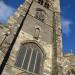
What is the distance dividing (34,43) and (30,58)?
1.81 meters

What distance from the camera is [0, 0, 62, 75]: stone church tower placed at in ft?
38.5

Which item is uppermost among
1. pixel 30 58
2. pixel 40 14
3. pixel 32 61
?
pixel 40 14

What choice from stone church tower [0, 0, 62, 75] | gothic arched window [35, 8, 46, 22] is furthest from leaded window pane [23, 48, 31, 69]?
gothic arched window [35, 8, 46, 22]

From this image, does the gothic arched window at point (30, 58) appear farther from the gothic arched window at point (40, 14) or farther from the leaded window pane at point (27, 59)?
the gothic arched window at point (40, 14)

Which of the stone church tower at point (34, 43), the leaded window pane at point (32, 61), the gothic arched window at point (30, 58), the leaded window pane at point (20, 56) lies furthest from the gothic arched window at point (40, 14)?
the leaded window pane at point (20, 56)

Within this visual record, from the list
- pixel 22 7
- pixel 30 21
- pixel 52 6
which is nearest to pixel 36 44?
pixel 30 21

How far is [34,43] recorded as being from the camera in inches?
552

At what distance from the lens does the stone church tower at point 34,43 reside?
38.5 ft

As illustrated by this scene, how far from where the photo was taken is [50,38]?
51.8ft

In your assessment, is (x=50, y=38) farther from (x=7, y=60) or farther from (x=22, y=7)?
(x=7, y=60)

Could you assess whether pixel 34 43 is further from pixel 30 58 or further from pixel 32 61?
pixel 32 61

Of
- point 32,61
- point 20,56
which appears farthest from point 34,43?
point 20,56

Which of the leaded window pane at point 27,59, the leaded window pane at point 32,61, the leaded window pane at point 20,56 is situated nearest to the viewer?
the leaded window pane at point 20,56

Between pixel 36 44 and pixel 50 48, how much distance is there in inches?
54.1
